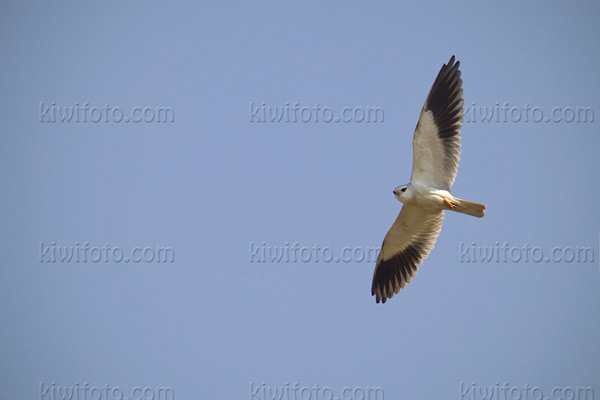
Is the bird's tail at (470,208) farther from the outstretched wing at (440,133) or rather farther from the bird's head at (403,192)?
the bird's head at (403,192)

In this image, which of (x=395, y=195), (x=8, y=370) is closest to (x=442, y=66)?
(x=395, y=195)

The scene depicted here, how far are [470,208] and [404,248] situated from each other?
211 cm

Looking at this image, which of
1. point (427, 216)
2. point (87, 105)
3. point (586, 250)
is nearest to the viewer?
point (427, 216)

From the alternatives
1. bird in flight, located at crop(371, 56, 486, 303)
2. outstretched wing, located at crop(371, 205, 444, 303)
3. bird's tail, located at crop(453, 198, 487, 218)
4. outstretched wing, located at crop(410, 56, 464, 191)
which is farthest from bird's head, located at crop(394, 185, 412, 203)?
bird's tail, located at crop(453, 198, 487, 218)

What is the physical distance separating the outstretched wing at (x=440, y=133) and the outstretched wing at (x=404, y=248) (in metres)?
0.86

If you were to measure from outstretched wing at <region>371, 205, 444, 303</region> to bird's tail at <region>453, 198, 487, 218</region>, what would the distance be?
924 mm

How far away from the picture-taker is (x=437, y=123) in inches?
436

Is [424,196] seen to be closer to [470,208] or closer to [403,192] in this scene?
[403,192]

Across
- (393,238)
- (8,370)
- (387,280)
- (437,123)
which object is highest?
(437,123)

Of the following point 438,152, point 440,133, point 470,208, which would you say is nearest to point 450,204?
point 470,208

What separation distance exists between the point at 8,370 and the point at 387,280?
40634mm

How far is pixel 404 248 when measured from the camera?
12.5 meters

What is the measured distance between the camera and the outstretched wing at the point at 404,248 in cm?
1200

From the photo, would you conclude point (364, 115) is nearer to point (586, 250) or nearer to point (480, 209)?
point (480, 209)
